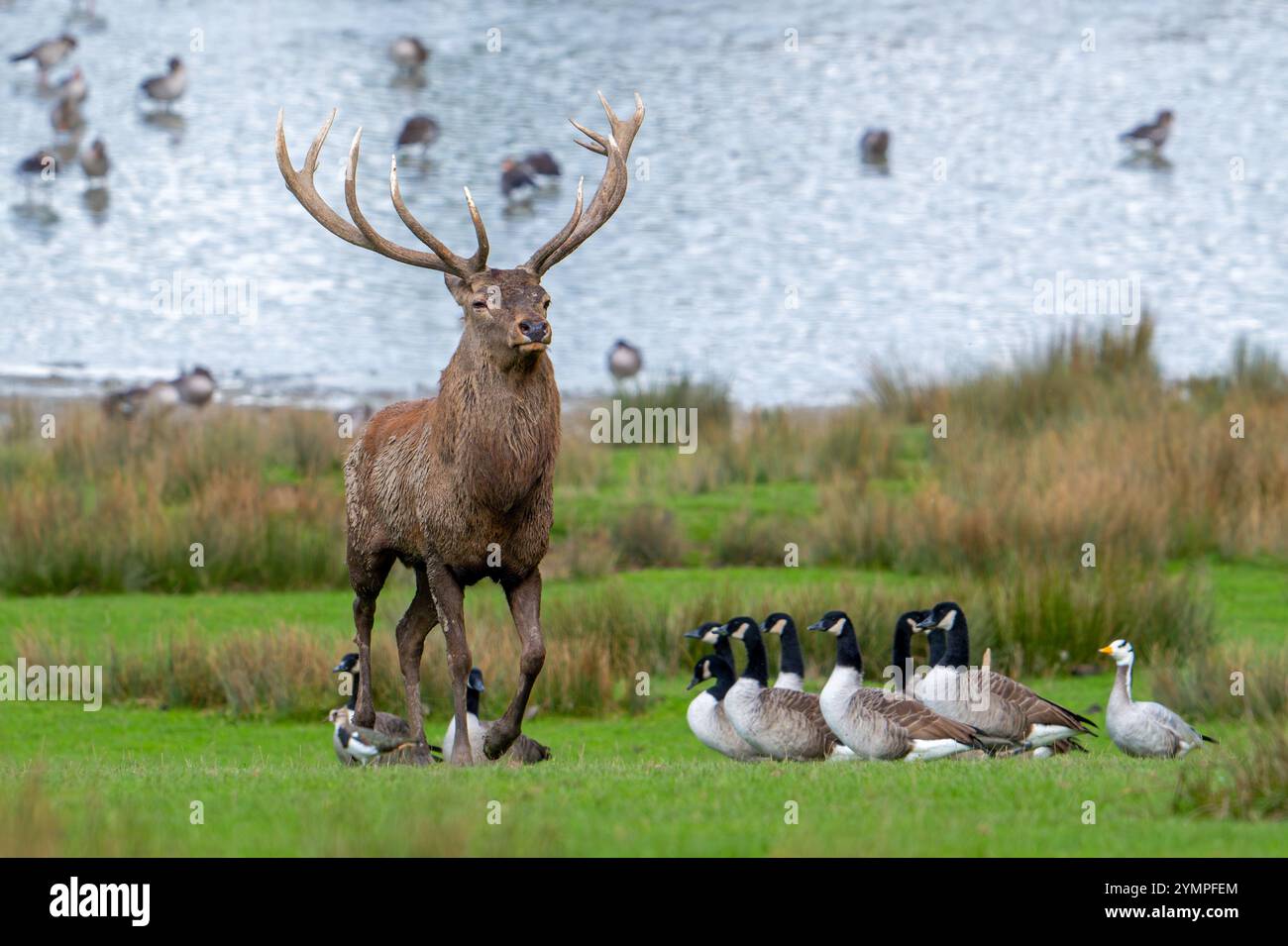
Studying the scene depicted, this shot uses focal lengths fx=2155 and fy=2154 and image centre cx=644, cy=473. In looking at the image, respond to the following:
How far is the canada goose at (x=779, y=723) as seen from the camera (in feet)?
41.7

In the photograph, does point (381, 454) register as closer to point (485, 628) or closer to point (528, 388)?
point (528, 388)

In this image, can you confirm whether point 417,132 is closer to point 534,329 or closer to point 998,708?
point 998,708

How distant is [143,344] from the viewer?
1676 inches

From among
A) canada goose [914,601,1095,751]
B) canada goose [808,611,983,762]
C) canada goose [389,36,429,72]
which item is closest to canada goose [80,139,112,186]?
canada goose [389,36,429,72]

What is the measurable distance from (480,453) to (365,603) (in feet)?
6.78

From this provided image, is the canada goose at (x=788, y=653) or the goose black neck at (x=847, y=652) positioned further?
the canada goose at (x=788, y=653)

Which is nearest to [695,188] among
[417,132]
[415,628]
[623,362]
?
[417,132]

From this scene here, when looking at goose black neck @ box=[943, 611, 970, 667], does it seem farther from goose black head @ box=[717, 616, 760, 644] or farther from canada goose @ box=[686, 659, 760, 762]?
canada goose @ box=[686, 659, 760, 762]

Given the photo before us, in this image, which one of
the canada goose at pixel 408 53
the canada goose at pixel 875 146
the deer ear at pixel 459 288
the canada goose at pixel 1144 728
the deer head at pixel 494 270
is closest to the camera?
the deer head at pixel 494 270

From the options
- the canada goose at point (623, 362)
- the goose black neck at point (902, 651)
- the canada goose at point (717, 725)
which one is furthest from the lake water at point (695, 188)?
the canada goose at point (717, 725)

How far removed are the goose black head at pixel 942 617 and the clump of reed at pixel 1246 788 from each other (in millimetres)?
3591

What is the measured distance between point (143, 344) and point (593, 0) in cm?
3738

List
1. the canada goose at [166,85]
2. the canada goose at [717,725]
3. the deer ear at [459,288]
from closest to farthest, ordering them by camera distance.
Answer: the deer ear at [459,288]
the canada goose at [717,725]
the canada goose at [166,85]

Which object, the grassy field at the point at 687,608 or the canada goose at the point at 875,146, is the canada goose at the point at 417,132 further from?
the grassy field at the point at 687,608
